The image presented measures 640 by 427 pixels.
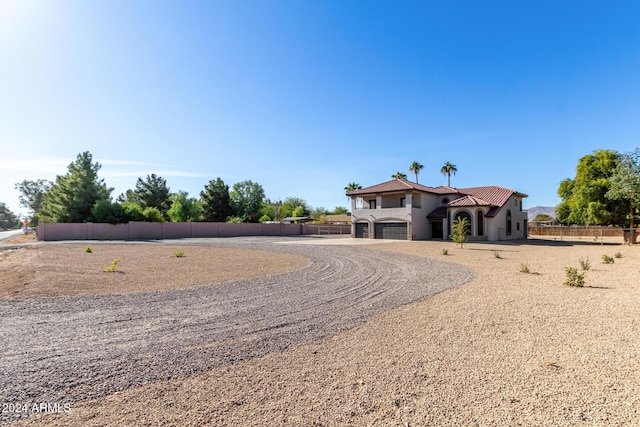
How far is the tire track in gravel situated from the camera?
162 inches

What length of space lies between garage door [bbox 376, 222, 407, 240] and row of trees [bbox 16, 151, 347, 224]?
2882cm

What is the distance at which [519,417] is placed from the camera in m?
3.25

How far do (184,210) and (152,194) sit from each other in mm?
13364

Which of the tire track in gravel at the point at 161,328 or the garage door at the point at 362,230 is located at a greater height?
the garage door at the point at 362,230

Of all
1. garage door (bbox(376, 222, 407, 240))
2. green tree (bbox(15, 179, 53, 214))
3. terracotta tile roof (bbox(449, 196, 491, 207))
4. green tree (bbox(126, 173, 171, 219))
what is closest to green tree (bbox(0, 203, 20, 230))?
green tree (bbox(15, 179, 53, 214))

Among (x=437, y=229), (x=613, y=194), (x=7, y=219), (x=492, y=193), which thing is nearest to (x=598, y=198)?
(x=613, y=194)

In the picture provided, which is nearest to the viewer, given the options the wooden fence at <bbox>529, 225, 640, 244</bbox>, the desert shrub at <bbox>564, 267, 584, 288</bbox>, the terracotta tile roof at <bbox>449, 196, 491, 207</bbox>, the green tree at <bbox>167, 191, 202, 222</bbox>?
the desert shrub at <bbox>564, 267, 584, 288</bbox>

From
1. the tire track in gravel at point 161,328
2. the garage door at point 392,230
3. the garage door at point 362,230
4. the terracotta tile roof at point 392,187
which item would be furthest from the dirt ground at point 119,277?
the garage door at point 362,230

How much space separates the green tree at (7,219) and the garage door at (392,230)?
148 m

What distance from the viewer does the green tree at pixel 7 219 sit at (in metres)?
119

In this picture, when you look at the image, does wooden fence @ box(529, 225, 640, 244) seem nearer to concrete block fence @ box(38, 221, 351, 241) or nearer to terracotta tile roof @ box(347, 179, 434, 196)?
terracotta tile roof @ box(347, 179, 434, 196)

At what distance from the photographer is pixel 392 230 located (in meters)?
37.4

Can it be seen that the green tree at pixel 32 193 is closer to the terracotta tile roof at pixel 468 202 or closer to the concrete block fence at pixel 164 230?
the concrete block fence at pixel 164 230

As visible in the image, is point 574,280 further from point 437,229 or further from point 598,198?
point 598,198
